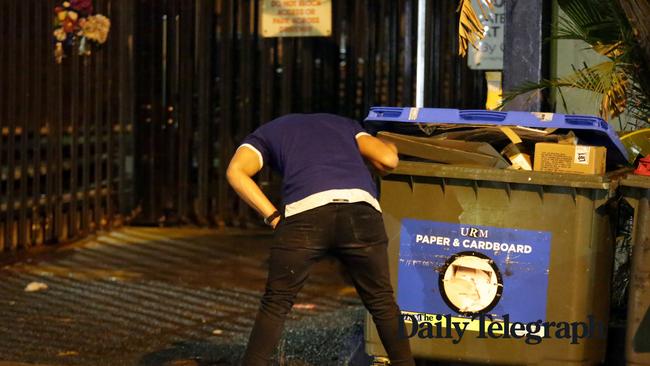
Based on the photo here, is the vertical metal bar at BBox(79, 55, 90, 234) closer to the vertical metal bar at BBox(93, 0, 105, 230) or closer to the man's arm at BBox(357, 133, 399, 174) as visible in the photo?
the vertical metal bar at BBox(93, 0, 105, 230)

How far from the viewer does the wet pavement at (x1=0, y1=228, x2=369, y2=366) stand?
664 centimetres

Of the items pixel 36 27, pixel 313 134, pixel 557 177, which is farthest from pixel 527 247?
pixel 36 27

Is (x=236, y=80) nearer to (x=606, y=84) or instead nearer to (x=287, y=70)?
(x=287, y=70)

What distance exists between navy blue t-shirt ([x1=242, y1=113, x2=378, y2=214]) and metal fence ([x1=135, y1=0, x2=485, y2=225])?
16.1 ft

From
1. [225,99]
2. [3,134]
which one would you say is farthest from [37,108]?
[225,99]

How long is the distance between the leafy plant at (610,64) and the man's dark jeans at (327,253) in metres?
1.99

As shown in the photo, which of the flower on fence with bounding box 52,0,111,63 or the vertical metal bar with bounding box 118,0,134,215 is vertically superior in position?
the flower on fence with bounding box 52,0,111,63

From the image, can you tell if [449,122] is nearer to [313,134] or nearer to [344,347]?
[313,134]

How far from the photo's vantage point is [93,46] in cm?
1026

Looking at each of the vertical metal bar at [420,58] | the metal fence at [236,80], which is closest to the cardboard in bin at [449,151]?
the vertical metal bar at [420,58]

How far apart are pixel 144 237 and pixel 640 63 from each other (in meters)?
5.43

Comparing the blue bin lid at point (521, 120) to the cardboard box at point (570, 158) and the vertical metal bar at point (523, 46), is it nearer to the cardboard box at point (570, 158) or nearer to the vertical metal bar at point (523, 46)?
the cardboard box at point (570, 158)

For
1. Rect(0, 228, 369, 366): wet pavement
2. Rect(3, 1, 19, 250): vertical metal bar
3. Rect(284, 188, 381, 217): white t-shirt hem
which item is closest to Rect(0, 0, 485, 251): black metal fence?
Rect(3, 1, 19, 250): vertical metal bar

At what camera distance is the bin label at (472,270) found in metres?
5.45
